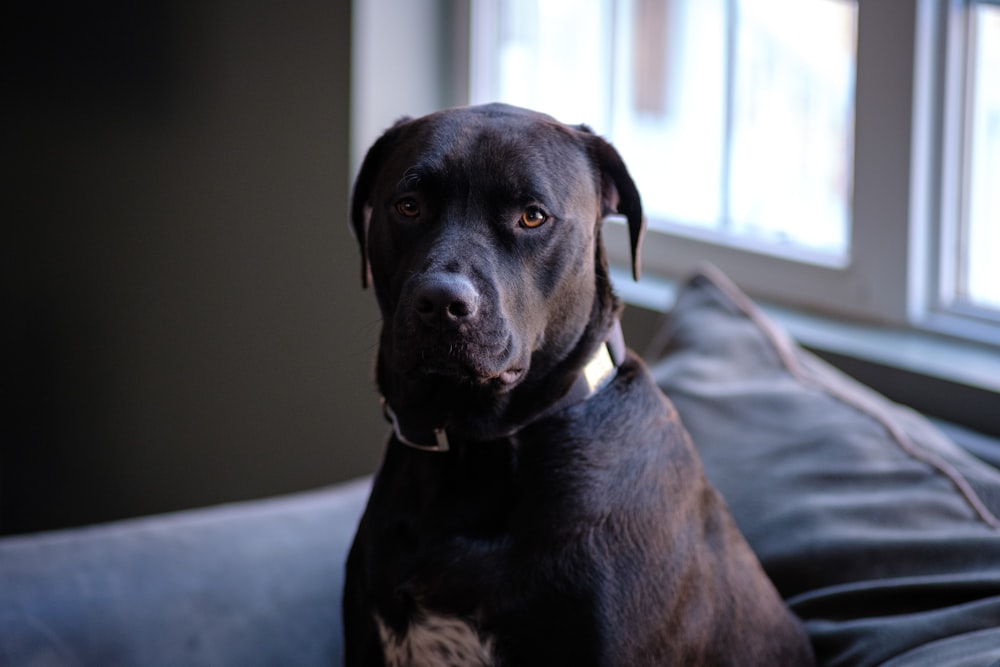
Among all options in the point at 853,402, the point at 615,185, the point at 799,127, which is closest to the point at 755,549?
the point at 853,402

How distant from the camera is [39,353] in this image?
3359 mm

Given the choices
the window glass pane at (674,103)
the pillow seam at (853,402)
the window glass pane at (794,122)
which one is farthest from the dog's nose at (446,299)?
the window glass pane at (674,103)

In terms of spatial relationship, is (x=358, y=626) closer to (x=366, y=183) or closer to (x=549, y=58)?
(x=366, y=183)

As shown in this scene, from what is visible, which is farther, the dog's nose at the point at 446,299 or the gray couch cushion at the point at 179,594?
the gray couch cushion at the point at 179,594

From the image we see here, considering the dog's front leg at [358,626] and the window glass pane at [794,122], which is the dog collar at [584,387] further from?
the window glass pane at [794,122]

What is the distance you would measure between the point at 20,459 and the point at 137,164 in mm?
1010

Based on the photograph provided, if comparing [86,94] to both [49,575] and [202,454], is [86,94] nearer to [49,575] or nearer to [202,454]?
[202,454]

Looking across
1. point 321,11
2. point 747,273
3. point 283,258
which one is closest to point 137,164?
point 283,258

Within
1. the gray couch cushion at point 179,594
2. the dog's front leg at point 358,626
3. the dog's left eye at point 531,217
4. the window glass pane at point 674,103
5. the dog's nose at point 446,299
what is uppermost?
the window glass pane at point 674,103

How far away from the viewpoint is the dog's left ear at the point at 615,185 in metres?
1.40

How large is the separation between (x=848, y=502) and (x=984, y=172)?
75 cm

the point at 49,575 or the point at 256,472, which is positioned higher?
the point at 49,575

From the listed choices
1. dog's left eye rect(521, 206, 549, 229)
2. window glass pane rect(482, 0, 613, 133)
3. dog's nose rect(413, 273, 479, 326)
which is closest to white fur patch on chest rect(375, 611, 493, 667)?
dog's nose rect(413, 273, 479, 326)

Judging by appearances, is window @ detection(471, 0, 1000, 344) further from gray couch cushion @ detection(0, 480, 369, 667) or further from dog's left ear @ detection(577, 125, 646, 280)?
gray couch cushion @ detection(0, 480, 369, 667)
